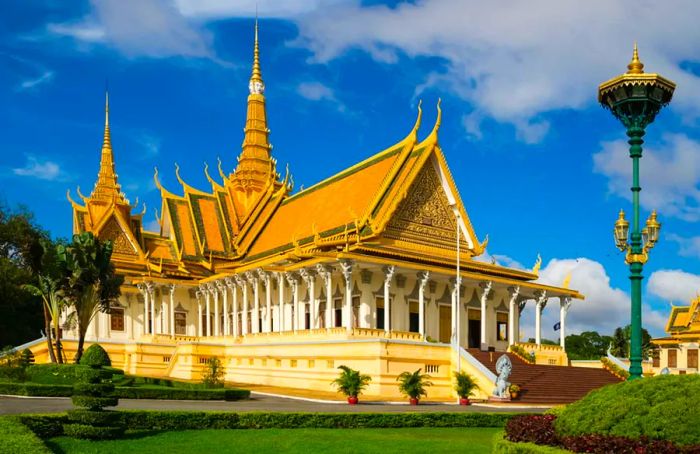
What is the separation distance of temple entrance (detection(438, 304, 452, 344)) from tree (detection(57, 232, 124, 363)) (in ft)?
49.8

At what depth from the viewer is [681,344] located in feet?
159

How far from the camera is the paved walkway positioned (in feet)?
61.1

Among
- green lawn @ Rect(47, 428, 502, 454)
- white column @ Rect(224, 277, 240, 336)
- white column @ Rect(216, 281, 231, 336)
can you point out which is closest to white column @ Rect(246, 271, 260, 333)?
white column @ Rect(224, 277, 240, 336)

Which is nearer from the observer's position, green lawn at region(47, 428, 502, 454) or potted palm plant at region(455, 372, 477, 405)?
green lawn at region(47, 428, 502, 454)

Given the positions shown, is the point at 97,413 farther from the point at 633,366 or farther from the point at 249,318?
the point at 249,318

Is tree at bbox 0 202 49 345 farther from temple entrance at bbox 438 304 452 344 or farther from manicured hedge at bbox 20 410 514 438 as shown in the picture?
manicured hedge at bbox 20 410 514 438

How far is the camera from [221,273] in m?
41.5

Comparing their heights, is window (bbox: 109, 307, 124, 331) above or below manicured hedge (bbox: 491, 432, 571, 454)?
below

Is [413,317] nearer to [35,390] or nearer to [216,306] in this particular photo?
[216,306]

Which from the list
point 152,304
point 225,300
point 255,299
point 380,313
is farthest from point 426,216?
point 152,304

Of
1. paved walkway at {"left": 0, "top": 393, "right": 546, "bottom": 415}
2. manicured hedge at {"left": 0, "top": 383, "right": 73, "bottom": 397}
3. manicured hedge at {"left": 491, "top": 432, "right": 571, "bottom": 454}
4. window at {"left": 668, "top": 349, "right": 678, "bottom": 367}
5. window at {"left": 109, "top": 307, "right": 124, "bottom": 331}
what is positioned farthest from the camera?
window at {"left": 668, "top": 349, "right": 678, "bottom": 367}

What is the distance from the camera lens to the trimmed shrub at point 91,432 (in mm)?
14031

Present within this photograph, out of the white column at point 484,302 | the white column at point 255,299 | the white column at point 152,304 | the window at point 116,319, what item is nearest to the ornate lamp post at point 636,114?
the white column at point 484,302

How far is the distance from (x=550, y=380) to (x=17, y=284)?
35442 mm
